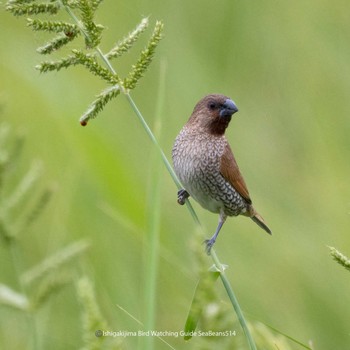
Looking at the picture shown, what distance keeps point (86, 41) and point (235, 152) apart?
3.17 meters

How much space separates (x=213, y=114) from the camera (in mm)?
3561

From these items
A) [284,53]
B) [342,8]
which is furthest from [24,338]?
[284,53]

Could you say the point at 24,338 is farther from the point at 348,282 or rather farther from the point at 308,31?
the point at 308,31

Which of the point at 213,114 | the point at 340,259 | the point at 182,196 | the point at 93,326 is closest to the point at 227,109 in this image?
the point at 213,114

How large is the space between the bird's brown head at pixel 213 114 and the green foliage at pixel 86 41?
4.04 ft

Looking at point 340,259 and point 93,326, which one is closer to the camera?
point 93,326

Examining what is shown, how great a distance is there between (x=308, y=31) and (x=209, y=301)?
13.8 feet

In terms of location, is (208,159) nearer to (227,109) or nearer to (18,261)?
(227,109)

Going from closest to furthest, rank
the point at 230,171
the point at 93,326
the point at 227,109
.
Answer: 1. the point at 93,326
2. the point at 227,109
3. the point at 230,171

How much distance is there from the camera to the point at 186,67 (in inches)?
220

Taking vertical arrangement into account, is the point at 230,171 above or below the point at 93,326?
below

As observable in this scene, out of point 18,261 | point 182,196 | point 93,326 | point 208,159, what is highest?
point 93,326

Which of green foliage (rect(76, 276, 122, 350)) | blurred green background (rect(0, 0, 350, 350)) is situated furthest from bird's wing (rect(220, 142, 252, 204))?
green foliage (rect(76, 276, 122, 350))

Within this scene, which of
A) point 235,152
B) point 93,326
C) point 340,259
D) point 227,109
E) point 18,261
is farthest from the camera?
point 235,152
